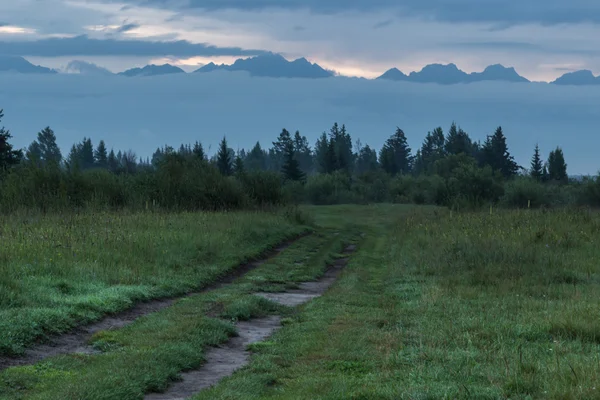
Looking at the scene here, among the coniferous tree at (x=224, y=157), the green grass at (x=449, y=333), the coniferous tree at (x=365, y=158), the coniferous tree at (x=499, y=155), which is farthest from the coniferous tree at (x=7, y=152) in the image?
the coniferous tree at (x=365, y=158)

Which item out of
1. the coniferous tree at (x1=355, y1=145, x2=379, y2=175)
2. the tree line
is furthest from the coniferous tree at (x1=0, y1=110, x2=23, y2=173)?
the coniferous tree at (x1=355, y1=145, x2=379, y2=175)

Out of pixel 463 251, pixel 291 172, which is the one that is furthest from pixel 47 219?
pixel 291 172

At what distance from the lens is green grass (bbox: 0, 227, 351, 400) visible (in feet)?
23.7

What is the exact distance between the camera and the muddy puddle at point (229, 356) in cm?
778

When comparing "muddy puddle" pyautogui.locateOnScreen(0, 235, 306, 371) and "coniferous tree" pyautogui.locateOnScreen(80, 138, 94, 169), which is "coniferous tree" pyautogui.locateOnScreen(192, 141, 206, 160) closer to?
"muddy puddle" pyautogui.locateOnScreen(0, 235, 306, 371)

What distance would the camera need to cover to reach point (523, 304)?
1245 cm

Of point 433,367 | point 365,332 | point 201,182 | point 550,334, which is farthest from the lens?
point 201,182

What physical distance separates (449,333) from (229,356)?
3168mm

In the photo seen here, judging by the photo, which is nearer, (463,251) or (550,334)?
(550,334)

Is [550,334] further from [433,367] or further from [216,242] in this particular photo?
[216,242]

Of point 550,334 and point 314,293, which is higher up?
point 550,334

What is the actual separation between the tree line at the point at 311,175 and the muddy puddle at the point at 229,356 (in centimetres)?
1979

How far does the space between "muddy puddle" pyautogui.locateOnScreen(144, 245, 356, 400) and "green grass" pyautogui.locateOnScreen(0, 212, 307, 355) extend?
240 cm

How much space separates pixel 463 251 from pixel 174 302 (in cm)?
928
